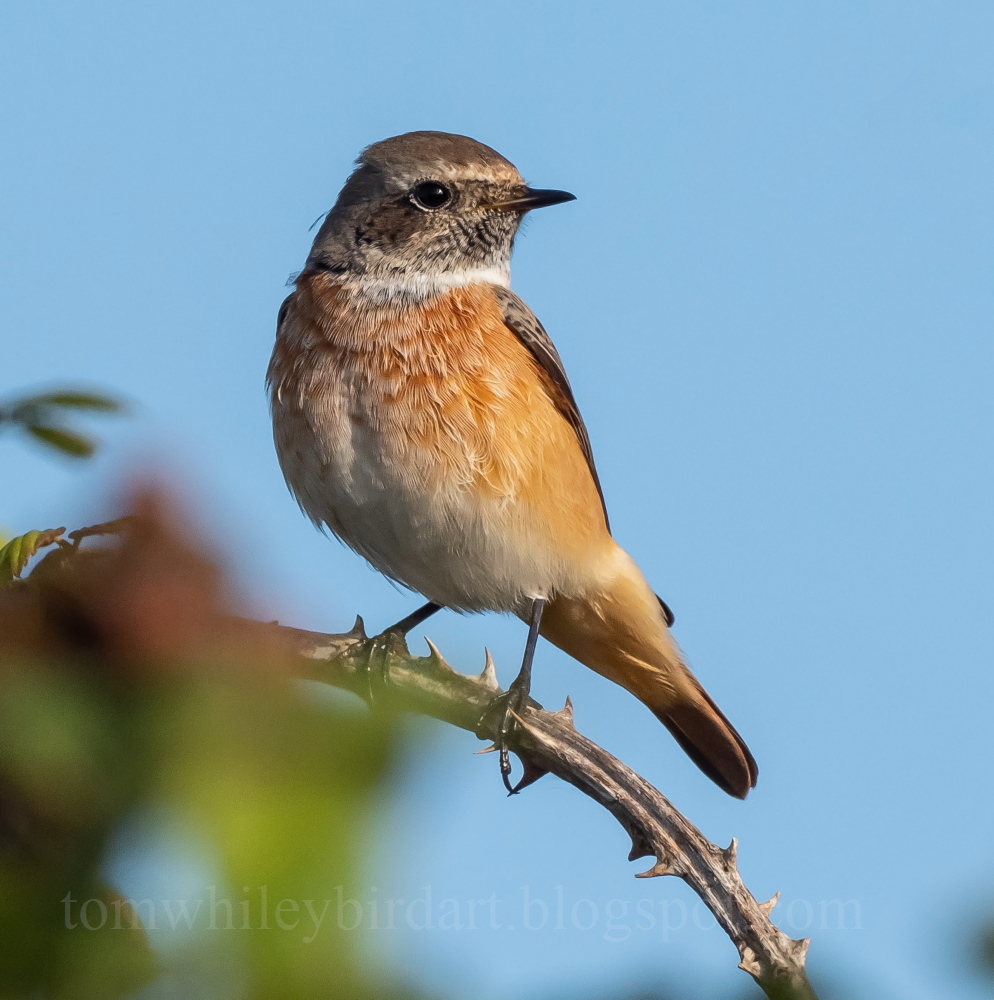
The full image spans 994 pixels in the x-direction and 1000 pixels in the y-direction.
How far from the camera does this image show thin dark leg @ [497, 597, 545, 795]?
4.16 meters

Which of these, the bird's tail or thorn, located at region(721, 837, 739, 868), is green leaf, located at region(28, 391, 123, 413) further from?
the bird's tail

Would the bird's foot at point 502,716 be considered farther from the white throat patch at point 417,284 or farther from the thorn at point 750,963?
the white throat patch at point 417,284

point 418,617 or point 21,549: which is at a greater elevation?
point 21,549

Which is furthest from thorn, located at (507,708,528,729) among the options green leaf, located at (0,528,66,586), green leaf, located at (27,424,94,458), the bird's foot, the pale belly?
green leaf, located at (0,528,66,586)

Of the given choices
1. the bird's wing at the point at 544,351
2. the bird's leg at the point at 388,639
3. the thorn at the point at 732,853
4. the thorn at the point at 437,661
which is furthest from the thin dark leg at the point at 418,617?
the thorn at the point at 732,853

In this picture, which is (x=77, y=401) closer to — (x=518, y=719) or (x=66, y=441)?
(x=66, y=441)

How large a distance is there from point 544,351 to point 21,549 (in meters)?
3.68

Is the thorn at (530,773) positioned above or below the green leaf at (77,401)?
below

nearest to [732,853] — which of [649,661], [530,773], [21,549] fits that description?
[530,773]

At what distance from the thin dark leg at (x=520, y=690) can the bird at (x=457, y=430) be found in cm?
1

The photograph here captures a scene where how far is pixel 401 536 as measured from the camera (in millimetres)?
5414

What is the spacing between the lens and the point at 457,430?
17.1ft

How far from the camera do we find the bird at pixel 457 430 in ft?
17.2

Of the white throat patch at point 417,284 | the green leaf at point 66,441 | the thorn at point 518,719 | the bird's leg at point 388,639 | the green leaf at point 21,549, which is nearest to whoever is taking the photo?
the green leaf at point 21,549
